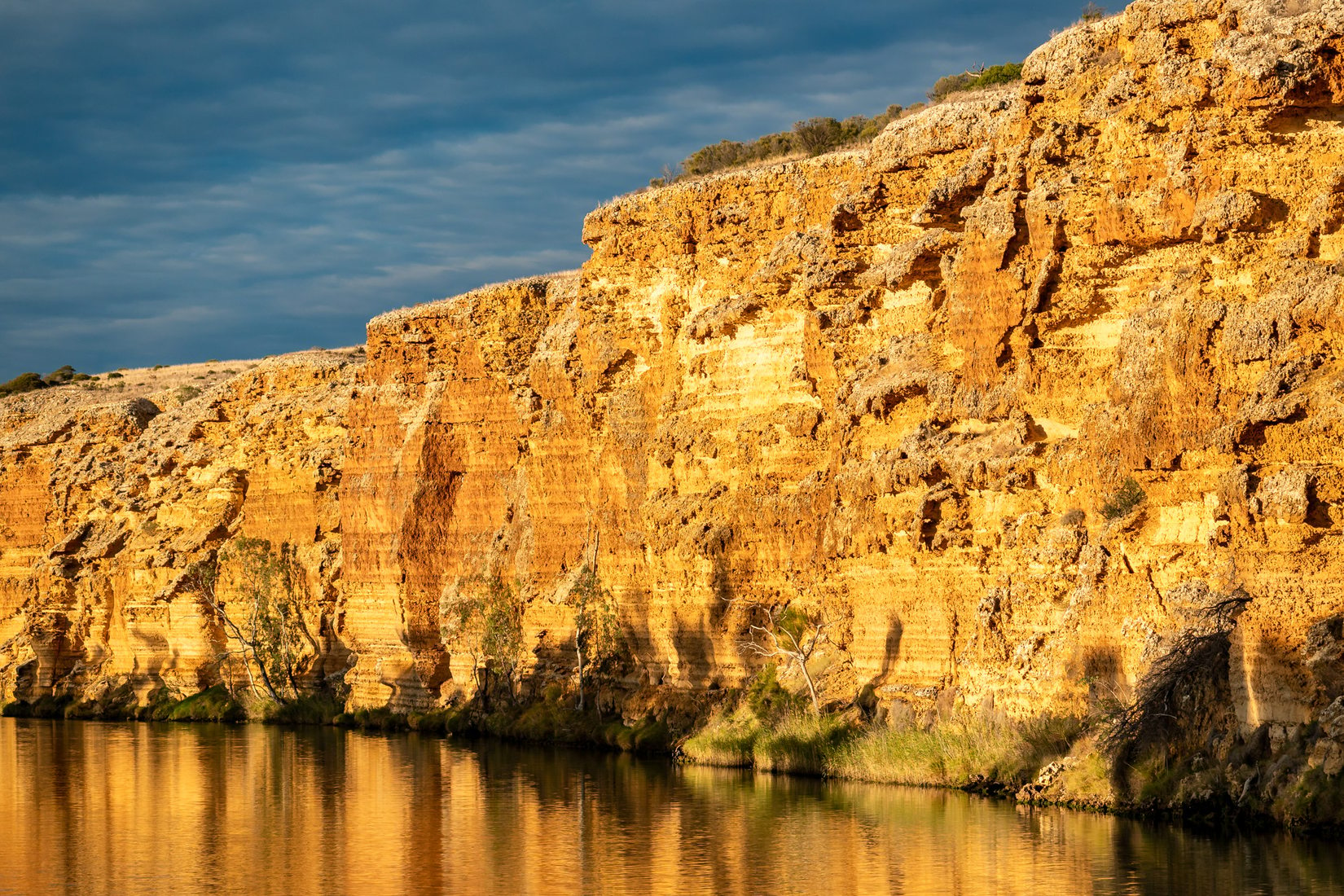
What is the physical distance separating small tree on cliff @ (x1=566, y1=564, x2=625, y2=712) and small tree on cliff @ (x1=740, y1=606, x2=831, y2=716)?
555 centimetres

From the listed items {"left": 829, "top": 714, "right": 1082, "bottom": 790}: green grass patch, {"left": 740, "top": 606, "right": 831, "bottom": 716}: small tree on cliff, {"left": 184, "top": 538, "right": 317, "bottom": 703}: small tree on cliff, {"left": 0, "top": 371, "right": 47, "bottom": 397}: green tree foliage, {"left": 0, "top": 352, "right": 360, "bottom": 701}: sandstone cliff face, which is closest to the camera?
{"left": 829, "top": 714, "right": 1082, "bottom": 790}: green grass patch

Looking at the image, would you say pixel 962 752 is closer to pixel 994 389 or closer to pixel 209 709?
pixel 994 389

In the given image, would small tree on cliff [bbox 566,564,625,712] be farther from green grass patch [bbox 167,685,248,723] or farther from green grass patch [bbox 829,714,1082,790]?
green grass patch [bbox 167,685,248,723]

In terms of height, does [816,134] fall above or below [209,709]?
above

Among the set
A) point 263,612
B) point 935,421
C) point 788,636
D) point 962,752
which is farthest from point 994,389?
point 263,612

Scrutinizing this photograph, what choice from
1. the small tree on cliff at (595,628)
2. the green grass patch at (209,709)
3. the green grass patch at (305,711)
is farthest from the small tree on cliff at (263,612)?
the small tree on cliff at (595,628)

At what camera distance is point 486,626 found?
46.4 meters

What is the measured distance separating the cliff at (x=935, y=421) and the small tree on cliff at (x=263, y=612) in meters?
1.10

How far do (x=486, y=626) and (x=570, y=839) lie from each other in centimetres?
2019

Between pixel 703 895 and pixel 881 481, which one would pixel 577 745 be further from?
pixel 703 895

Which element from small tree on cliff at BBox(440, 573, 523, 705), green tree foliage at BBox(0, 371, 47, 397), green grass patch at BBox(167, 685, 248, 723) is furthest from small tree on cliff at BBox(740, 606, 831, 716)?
green tree foliage at BBox(0, 371, 47, 397)

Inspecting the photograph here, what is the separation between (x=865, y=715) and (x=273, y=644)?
29.3 meters

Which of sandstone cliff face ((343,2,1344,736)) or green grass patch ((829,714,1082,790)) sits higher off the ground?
sandstone cliff face ((343,2,1344,736))

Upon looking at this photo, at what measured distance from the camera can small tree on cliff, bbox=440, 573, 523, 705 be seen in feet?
151
